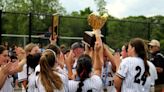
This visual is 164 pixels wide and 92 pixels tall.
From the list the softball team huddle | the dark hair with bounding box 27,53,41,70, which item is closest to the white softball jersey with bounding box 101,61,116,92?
the softball team huddle

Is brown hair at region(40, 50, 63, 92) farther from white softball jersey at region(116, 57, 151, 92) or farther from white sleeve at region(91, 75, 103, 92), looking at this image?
white softball jersey at region(116, 57, 151, 92)

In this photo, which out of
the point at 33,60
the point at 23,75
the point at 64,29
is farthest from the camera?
the point at 64,29

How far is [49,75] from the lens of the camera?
6.04m

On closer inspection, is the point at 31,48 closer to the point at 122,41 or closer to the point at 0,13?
the point at 0,13

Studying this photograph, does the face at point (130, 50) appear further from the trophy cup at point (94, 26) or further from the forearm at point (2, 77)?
the forearm at point (2, 77)

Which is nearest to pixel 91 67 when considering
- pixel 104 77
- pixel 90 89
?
pixel 90 89

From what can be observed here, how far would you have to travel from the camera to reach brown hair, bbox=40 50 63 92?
6.02 metres

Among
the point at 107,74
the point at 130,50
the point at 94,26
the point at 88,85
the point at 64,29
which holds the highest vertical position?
the point at 94,26

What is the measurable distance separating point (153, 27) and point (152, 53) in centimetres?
1006

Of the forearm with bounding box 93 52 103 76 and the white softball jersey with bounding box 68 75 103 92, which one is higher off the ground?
the forearm with bounding box 93 52 103 76

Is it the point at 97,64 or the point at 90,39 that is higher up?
the point at 90,39

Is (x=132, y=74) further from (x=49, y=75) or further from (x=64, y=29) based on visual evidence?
(x=64, y=29)

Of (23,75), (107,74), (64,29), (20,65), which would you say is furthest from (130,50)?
(64,29)

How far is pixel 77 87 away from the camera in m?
6.15
